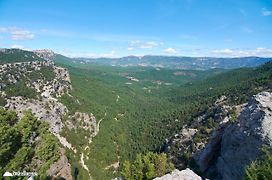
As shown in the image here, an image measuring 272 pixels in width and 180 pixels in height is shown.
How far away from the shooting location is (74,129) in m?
154

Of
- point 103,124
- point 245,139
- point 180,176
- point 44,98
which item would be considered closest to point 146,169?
point 180,176

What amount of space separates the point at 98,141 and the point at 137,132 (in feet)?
94.1

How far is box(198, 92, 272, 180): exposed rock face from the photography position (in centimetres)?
5849

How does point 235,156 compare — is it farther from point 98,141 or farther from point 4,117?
point 98,141

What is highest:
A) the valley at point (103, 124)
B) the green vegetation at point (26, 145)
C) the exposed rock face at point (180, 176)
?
the green vegetation at point (26, 145)

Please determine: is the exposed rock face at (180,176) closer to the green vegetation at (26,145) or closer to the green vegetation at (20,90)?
the green vegetation at (26,145)

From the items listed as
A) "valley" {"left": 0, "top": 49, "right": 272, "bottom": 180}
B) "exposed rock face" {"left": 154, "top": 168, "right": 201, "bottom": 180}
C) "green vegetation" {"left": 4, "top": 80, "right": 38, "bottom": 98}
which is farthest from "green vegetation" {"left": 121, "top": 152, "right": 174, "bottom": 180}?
"green vegetation" {"left": 4, "top": 80, "right": 38, "bottom": 98}

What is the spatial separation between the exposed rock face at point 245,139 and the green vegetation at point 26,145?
119ft

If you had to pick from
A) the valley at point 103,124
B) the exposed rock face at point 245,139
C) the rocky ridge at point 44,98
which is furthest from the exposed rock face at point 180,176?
the rocky ridge at point 44,98

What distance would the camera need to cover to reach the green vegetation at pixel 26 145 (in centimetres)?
4472

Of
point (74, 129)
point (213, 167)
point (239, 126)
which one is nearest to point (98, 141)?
point (74, 129)

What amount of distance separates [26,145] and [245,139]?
42548 mm

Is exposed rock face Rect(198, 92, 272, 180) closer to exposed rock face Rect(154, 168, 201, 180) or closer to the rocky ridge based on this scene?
exposed rock face Rect(154, 168, 201, 180)

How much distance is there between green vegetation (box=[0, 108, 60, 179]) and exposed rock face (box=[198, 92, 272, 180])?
119ft
